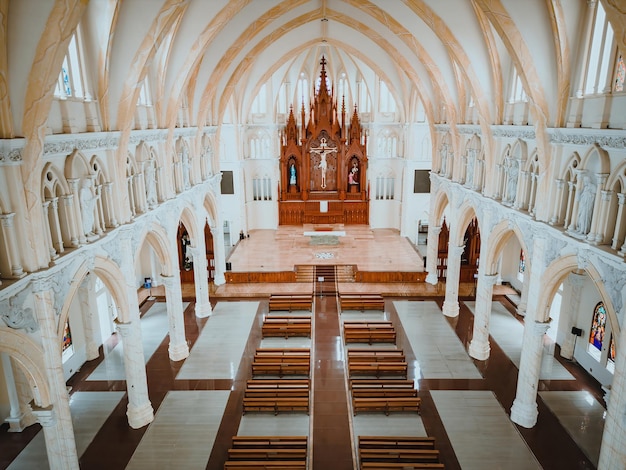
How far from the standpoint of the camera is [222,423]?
44.0 feet

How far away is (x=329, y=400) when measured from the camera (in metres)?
14.5

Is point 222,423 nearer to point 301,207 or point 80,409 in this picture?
point 80,409

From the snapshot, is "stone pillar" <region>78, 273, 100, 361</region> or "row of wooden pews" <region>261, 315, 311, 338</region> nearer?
"stone pillar" <region>78, 273, 100, 361</region>

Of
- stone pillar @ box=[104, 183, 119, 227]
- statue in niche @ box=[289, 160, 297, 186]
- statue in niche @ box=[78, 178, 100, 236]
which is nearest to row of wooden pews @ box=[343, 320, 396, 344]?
stone pillar @ box=[104, 183, 119, 227]

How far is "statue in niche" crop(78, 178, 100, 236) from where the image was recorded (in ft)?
35.9

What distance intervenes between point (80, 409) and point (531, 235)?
1446 centimetres

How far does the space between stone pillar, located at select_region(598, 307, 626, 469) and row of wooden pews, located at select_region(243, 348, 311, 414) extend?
7550mm

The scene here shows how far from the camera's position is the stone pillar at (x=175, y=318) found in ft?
54.1

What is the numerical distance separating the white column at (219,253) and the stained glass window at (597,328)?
16651 mm

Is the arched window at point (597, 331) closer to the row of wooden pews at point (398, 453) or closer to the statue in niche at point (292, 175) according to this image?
the row of wooden pews at point (398, 453)

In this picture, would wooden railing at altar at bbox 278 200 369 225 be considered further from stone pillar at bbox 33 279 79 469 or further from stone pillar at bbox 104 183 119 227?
stone pillar at bbox 33 279 79 469

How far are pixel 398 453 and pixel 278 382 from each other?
15.3ft

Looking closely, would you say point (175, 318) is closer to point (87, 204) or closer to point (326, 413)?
point (326, 413)

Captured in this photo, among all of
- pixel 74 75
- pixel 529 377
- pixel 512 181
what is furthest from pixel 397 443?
pixel 74 75
